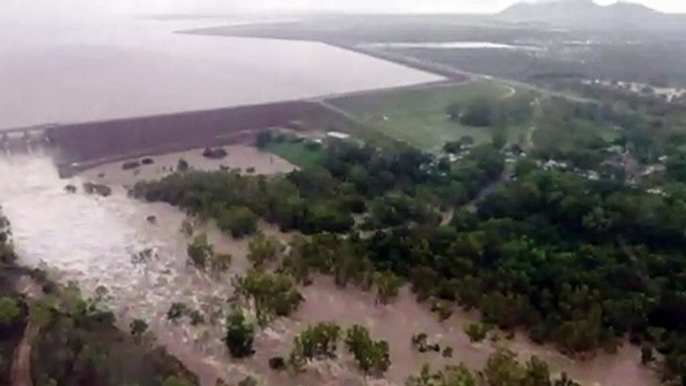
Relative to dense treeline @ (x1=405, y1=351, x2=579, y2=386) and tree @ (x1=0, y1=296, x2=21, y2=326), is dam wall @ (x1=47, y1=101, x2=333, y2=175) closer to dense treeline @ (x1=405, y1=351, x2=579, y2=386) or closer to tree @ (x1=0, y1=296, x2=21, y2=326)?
tree @ (x1=0, y1=296, x2=21, y2=326)

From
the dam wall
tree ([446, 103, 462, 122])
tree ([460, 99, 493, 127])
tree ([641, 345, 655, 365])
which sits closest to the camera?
tree ([641, 345, 655, 365])

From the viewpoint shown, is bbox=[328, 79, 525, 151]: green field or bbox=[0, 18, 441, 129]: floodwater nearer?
bbox=[328, 79, 525, 151]: green field

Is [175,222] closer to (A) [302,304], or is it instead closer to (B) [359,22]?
(A) [302,304]

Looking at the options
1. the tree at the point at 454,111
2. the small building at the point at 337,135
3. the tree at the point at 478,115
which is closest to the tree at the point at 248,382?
the small building at the point at 337,135

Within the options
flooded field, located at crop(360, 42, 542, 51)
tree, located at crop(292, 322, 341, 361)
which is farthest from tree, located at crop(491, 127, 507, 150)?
flooded field, located at crop(360, 42, 542, 51)

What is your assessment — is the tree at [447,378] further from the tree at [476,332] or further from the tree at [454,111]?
the tree at [454,111]

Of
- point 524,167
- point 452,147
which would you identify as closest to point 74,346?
point 524,167

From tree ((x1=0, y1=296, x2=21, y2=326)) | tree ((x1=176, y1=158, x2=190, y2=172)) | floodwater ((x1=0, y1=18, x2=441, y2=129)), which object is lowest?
floodwater ((x1=0, y1=18, x2=441, y2=129))
